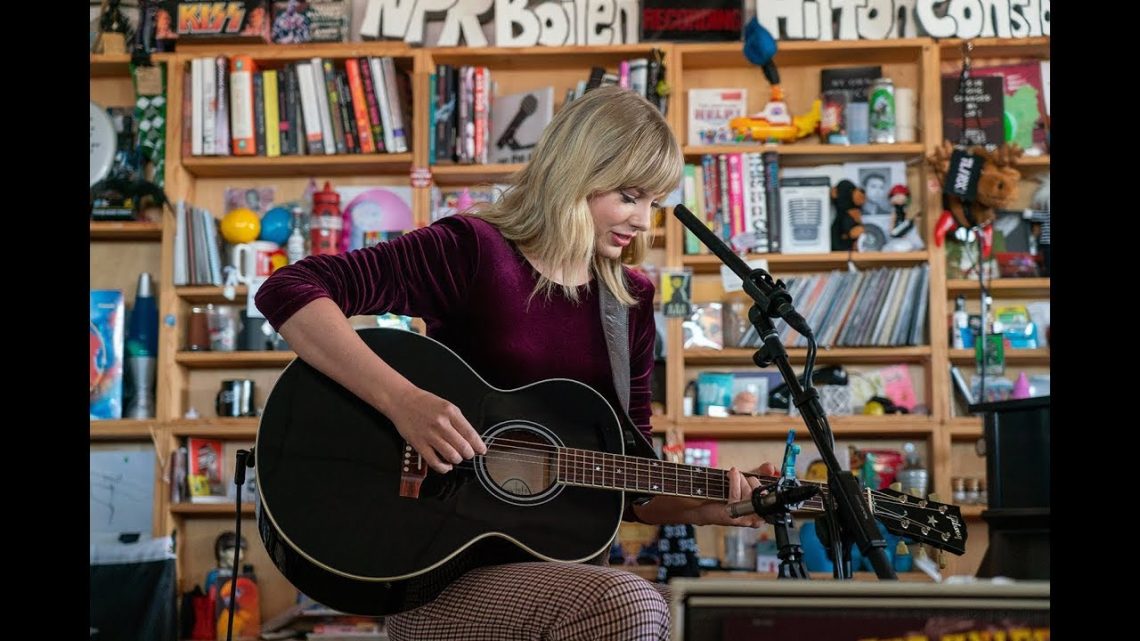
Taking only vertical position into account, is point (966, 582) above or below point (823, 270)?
below

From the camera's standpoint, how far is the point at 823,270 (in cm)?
419

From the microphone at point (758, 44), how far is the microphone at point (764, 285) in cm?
245

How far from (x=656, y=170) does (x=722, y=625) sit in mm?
1069

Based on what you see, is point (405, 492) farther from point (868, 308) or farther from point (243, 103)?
point (243, 103)

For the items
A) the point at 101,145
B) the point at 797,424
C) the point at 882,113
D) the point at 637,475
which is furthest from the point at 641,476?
the point at 101,145

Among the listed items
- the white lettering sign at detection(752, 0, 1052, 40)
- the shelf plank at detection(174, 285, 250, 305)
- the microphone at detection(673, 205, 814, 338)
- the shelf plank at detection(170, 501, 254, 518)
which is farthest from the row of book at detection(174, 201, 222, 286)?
the microphone at detection(673, 205, 814, 338)

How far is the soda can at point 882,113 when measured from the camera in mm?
4105

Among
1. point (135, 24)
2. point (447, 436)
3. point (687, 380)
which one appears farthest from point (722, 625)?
point (135, 24)

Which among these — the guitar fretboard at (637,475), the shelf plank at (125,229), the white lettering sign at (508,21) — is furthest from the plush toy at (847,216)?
the shelf plank at (125,229)

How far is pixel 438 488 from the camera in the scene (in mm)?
1786

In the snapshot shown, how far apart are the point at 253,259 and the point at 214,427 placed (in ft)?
1.99

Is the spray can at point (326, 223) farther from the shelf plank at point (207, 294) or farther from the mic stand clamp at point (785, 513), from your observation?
the mic stand clamp at point (785, 513)
